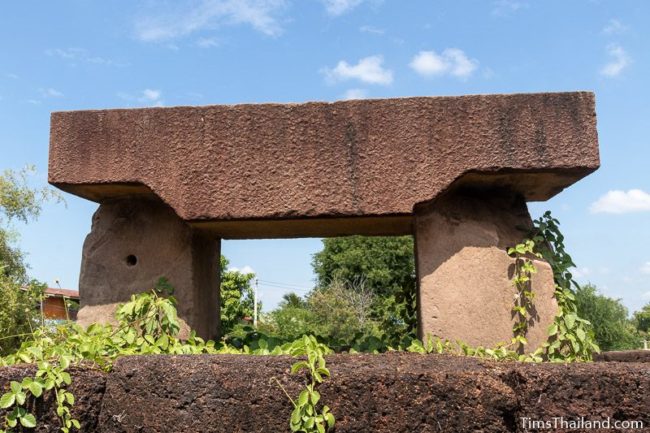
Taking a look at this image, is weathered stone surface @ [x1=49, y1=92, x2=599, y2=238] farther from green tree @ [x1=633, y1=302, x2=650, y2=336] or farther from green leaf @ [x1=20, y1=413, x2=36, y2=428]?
green tree @ [x1=633, y1=302, x2=650, y2=336]

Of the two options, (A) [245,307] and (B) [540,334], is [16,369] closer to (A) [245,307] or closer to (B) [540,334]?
(B) [540,334]

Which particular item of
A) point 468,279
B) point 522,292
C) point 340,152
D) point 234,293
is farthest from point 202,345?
point 234,293

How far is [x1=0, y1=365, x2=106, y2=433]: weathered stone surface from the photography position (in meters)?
2.24

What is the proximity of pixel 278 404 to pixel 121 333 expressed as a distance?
1.26 m

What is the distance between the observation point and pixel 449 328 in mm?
3088

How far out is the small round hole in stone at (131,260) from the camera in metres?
3.41

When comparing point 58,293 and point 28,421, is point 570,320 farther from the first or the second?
point 58,293

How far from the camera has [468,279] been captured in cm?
312

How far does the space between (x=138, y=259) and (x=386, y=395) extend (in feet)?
6.12

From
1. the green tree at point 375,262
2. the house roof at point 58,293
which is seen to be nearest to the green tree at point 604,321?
the green tree at point 375,262

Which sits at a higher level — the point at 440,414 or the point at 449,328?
the point at 449,328

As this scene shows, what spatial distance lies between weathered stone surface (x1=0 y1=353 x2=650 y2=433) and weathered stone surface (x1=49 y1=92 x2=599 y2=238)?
1.06m

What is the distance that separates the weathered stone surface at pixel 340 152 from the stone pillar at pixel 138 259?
27cm

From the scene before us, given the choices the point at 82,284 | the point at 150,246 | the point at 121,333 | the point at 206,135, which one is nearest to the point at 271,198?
the point at 206,135
